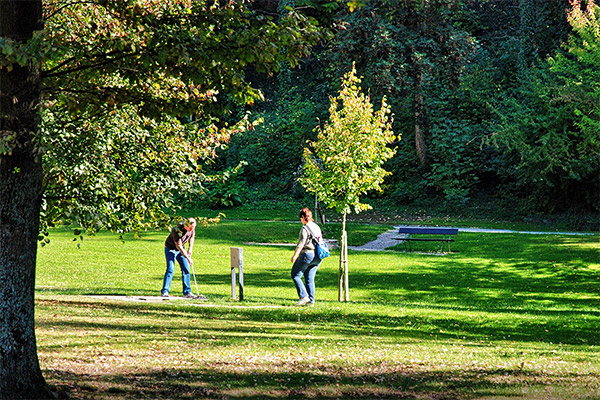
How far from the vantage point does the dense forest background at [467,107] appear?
110 ft

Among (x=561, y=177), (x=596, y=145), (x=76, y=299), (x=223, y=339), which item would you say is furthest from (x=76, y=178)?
(x=561, y=177)

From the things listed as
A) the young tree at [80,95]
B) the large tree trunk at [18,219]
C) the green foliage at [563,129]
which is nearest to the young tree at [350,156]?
the young tree at [80,95]

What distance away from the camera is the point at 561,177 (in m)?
34.4

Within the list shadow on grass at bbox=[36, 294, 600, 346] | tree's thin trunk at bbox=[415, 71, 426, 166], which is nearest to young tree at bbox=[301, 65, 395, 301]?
shadow on grass at bbox=[36, 294, 600, 346]

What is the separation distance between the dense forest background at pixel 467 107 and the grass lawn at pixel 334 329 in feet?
30.4

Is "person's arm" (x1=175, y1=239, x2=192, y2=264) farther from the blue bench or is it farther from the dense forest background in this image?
the dense forest background

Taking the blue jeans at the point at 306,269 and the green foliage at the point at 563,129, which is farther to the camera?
the green foliage at the point at 563,129

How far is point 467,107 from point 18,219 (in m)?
41.1

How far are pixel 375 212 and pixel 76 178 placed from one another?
107 feet

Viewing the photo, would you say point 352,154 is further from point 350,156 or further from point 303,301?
point 303,301

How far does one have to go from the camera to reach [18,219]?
6.43 metres

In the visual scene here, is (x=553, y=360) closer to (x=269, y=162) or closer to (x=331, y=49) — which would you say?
(x=331, y=49)

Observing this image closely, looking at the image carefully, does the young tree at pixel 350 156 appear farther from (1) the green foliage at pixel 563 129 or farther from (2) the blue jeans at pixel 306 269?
(1) the green foliage at pixel 563 129

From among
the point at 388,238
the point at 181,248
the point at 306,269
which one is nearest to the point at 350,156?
the point at 306,269
